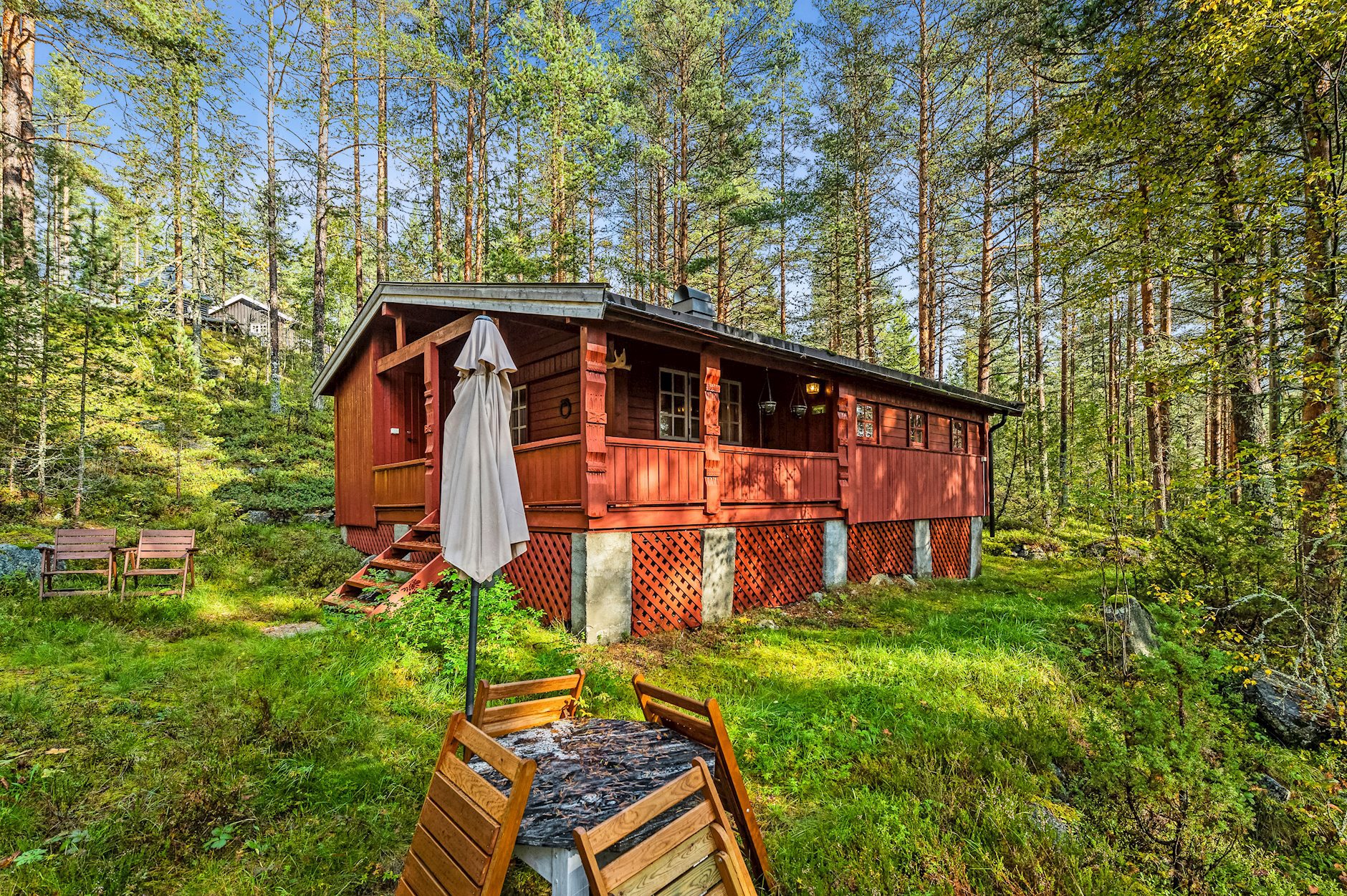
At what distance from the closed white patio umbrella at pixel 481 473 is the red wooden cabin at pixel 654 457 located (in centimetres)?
232

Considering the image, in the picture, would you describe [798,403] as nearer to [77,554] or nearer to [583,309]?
[583,309]

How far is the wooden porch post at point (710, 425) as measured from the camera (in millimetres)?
8047

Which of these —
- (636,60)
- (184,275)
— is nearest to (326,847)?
(636,60)

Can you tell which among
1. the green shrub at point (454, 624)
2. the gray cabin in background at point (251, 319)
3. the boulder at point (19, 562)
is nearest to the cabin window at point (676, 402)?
the green shrub at point (454, 624)

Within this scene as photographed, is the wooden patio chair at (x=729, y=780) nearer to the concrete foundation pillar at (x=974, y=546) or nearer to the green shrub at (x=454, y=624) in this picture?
the green shrub at (x=454, y=624)

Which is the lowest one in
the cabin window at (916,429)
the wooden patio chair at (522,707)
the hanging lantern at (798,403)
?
the wooden patio chair at (522,707)

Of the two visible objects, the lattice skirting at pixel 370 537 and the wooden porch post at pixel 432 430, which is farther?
the lattice skirting at pixel 370 537

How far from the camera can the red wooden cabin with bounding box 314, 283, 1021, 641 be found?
6.95 meters

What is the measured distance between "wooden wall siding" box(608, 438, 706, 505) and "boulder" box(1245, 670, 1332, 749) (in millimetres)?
5905

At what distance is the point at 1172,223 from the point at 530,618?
9156mm

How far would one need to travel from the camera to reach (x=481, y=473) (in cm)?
401

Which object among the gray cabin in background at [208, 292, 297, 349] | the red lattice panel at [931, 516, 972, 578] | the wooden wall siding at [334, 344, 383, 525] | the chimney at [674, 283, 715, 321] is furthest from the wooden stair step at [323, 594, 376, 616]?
the gray cabin in background at [208, 292, 297, 349]

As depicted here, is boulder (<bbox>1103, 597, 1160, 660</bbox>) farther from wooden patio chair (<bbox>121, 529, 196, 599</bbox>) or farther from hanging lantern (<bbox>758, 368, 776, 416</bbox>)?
wooden patio chair (<bbox>121, 529, 196, 599</bbox>)

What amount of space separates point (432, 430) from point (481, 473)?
472 centimetres
